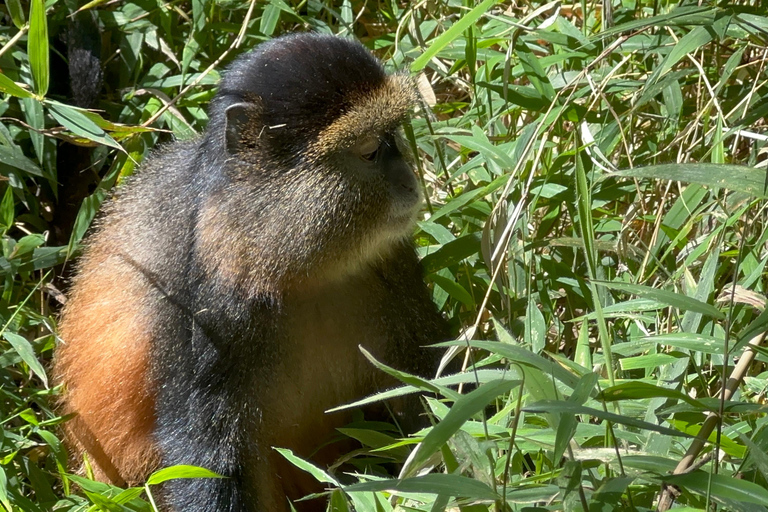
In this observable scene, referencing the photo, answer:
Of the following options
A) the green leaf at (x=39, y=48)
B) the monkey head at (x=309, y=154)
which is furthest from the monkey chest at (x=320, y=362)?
the green leaf at (x=39, y=48)

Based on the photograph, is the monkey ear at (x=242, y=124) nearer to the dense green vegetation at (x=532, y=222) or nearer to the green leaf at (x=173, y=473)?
the dense green vegetation at (x=532, y=222)

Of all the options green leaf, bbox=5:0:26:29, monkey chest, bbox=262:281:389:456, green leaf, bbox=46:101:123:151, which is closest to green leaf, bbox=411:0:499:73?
→ monkey chest, bbox=262:281:389:456

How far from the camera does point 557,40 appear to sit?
3416 mm

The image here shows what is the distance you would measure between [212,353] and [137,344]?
0.40m

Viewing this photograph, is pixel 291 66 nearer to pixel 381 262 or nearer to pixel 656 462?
pixel 381 262

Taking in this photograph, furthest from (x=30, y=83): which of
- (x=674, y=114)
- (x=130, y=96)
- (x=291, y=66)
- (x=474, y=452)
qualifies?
(x=474, y=452)

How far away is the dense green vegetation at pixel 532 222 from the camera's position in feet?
6.22

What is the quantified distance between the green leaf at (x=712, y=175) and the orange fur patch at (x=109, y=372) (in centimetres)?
167

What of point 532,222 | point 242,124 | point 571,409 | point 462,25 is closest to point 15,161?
point 242,124

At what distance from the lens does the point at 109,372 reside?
3127 mm

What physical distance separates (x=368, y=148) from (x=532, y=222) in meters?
1.01

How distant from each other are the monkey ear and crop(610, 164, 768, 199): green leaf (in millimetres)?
1126

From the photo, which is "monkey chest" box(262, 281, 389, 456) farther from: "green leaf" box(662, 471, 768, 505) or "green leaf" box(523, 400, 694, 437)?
"green leaf" box(662, 471, 768, 505)

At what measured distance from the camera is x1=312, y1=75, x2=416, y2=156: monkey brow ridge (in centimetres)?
263
